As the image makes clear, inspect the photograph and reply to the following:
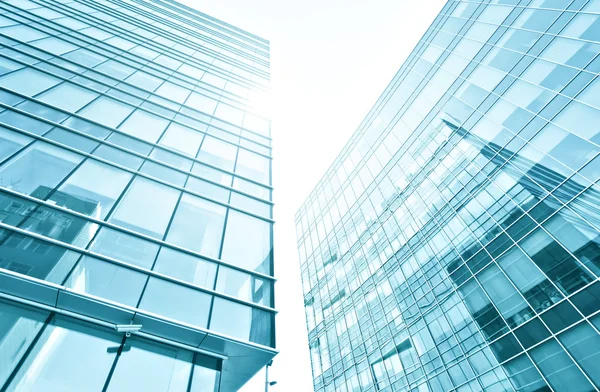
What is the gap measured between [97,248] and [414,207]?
2384 centimetres

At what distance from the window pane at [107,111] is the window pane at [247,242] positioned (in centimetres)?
543

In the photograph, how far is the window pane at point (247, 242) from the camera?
8281 millimetres

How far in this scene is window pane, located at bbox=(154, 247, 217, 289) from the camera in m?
7.01

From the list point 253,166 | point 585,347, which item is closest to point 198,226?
point 253,166

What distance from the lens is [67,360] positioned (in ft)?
16.6

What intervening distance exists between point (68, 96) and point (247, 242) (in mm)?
8203

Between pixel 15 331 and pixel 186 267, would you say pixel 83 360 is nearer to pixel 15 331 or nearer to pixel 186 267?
pixel 15 331

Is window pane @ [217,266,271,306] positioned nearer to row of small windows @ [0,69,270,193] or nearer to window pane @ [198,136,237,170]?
row of small windows @ [0,69,270,193]

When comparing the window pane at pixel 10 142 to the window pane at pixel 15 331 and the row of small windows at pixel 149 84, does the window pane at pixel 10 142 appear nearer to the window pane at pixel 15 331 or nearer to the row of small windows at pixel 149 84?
the window pane at pixel 15 331

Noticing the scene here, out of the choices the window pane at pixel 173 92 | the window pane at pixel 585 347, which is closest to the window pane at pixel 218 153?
the window pane at pixel 173 92

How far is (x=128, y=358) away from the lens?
219 inches

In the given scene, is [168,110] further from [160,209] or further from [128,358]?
[128,358]

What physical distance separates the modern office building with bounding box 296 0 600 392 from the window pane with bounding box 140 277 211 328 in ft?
49.6

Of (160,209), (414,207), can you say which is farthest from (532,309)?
(160,209)
